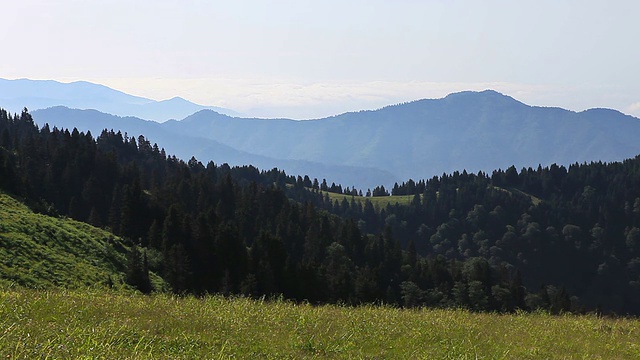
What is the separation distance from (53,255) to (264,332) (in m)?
29.9

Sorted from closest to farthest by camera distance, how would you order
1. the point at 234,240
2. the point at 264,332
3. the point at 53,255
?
the point at 264,332, the point at 53,255, the point at 234,240

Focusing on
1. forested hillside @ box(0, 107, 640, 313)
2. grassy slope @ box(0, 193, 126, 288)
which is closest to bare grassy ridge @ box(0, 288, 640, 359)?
grassy slope @ box(0, 193, 126, 288)

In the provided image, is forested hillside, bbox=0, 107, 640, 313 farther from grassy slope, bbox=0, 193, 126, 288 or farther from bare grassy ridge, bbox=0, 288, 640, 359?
bare grassy ridge, bbox=0, 288, 640, 359

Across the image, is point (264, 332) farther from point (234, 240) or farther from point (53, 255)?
point (234, 240)

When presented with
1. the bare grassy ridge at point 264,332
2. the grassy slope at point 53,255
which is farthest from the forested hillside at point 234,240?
the bare grassy ridge at point 264,332

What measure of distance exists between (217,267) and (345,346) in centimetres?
6541

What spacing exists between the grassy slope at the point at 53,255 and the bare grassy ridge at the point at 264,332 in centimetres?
1505

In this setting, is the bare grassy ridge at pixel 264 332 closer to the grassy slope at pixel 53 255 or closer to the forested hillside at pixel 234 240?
the grassy slope at pixel 53 255

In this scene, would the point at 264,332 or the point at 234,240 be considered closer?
the point at 264,332

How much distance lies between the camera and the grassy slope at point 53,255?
33.5 m

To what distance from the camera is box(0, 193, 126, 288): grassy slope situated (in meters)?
33.5

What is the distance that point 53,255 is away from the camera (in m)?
39.7

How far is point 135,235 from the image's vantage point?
87938mm

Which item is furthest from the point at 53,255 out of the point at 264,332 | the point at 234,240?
the point at 234,240
